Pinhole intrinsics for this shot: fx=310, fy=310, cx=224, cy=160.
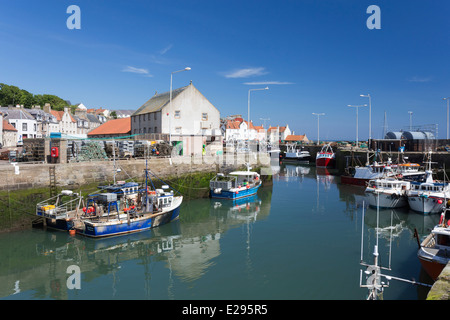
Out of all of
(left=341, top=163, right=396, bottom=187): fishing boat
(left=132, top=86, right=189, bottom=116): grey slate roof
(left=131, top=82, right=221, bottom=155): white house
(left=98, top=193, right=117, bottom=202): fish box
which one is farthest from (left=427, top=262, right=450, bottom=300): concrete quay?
(left=132, top=86, right=189, bottom=116): grey slate roof

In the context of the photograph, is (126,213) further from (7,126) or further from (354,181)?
(7,126)

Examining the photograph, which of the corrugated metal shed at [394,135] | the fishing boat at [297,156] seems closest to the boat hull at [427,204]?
the corrugated metal shed at [394,135]

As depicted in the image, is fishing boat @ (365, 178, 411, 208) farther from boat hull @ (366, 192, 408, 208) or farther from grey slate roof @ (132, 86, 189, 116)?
grey slate roof @ (132, 86, 189, 116)

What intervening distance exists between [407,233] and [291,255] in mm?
9481

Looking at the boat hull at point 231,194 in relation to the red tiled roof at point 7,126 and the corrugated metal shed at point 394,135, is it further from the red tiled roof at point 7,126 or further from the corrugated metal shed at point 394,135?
the corrugated metal shed at point 394,135

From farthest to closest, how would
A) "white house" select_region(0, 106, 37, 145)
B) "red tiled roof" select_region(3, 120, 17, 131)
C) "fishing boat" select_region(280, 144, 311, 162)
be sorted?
1. "fishing boat" select_region(280, 144, 311, 162)
2. "white house" select_region(0, 106, 37, 145)
3. "red tiled roof" select_region(3, 120, 17, 131)

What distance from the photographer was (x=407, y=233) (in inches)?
786

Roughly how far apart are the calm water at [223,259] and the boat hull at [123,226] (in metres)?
0.45

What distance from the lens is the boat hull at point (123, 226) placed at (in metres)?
17.8

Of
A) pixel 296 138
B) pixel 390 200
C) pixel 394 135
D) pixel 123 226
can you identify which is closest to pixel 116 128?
pixel 123 226

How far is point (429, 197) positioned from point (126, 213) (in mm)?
22424

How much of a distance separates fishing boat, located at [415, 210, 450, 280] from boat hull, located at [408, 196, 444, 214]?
1156cm

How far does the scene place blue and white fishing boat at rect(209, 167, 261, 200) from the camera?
29672 mm
